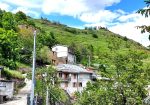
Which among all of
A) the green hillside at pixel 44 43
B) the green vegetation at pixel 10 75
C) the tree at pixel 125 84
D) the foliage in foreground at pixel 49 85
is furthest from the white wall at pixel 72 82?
the tree at pixel 125 84

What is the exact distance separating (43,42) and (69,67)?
28660 mm

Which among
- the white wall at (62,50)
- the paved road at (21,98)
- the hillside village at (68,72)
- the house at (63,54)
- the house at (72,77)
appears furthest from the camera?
the white wall at (62,50)

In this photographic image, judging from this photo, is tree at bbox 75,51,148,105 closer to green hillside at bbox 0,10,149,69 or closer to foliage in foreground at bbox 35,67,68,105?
green hillside at bbox 0,10,149,69

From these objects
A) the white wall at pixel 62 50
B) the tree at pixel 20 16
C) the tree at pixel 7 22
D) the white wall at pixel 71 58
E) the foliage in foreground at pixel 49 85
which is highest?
the tree at pixel 20 16

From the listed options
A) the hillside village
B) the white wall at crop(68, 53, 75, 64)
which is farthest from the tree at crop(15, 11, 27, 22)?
the white wall at crop(68, 53, 75, 64)

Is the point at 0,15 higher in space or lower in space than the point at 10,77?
higher

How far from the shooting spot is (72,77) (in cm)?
8694

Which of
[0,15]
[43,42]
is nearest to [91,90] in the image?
[0,15]

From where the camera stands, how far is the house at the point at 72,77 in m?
83.8

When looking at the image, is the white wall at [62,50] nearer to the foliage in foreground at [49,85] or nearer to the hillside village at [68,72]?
the hillside village at [68,72]

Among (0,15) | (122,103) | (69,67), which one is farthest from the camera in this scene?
→ (0,15)

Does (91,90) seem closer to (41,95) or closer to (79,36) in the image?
(41,95)

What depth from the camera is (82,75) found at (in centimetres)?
9019

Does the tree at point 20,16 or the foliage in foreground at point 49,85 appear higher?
the tree at point 20,16
